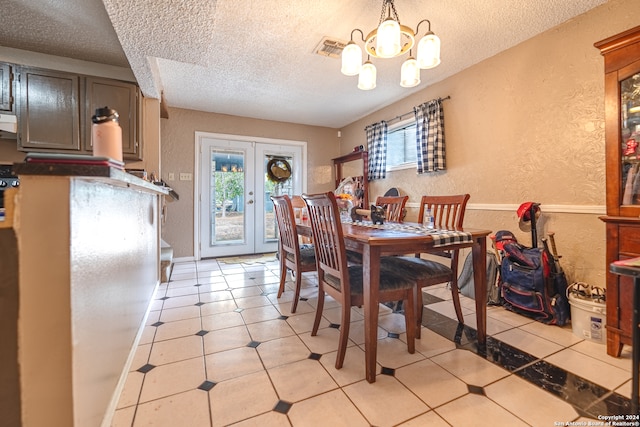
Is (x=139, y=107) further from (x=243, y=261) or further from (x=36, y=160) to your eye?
(x=36, y=160)

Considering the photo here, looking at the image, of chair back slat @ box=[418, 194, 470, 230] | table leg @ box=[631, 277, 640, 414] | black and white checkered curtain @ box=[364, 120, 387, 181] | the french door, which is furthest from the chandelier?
the french door

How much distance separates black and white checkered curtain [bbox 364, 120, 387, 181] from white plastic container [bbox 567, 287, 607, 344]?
2676 millimetres

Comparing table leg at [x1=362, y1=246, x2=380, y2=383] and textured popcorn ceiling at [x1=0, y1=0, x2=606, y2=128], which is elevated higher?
textured popcorn ceiling at [x1=0, y1=0, x2=606, y2=128]

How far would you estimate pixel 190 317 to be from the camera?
2182mm

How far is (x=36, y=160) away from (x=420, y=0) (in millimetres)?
2382

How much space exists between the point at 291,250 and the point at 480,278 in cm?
144

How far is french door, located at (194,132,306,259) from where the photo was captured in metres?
4.38

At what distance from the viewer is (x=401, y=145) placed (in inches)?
155

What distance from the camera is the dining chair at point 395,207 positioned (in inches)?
103

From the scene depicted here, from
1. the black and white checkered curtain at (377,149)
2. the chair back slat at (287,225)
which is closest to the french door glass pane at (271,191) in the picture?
the black and white checkered curtain at (377,149)

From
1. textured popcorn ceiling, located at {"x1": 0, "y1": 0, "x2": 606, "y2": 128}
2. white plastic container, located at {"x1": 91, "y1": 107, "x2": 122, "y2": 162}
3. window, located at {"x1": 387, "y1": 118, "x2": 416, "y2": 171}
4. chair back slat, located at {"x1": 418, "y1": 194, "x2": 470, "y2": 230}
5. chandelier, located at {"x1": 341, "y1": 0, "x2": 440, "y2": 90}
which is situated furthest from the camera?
window, located at {"x1": 387, "y1": 118, "x2": 416, "y2": 171}

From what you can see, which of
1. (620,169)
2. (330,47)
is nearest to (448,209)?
(620,169)

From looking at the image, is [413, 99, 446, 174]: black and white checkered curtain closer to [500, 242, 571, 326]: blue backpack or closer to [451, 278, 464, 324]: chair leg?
[500, 242, 571, 326]: blue backpack

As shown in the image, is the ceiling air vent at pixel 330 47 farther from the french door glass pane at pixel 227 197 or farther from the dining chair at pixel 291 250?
the french door glass pane at pixel 227 197
